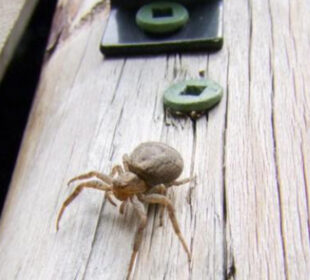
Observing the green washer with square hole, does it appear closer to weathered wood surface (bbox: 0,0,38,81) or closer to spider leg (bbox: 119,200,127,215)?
weathered wood surface (bbox: 0,0,38,81)

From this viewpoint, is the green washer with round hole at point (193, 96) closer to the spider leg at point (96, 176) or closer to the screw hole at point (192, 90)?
the screw hole at point (192, 90)

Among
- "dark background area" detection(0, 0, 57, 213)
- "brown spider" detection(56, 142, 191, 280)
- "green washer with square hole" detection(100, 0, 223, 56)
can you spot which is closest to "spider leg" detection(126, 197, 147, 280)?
"brown spider" detection(56, 142, 191, 280)

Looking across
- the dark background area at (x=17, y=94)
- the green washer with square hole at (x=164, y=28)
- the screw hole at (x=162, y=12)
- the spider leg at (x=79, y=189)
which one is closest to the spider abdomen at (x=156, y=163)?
the spider leg at (x=79, y=189)

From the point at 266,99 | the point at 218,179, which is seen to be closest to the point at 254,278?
the point at 218,179

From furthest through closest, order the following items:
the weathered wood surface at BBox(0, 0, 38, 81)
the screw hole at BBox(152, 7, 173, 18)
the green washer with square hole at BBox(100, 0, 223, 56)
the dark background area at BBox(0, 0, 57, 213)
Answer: the dark background area at BBox(0, 0, 57, 213)
the screw hole at BBox(152, 7, 173, 18)
the green washer with square hole at BBox(100, 0, 223, 56)
the weathered wood surface at BBox(0, 0, 38, 81)

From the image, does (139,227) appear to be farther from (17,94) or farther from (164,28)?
(17,94)
